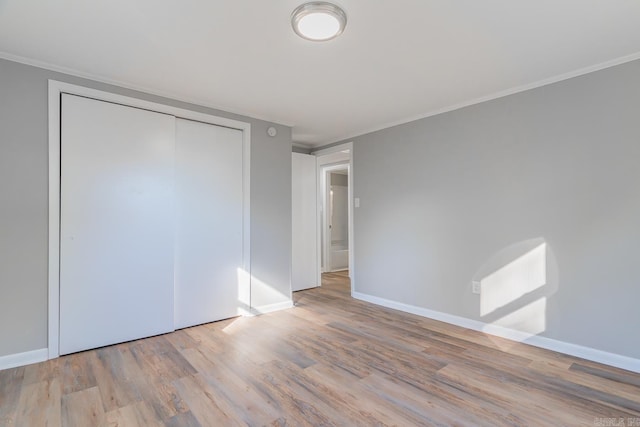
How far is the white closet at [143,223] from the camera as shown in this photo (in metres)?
2.61

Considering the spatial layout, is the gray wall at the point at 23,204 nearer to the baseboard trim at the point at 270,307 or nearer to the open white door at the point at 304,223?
the baseboard trim at the point at 270,307

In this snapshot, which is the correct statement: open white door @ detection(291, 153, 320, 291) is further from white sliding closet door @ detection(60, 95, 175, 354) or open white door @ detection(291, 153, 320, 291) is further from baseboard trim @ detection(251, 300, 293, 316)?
white sliding closet door @ detection(60, 95, 175, 354)

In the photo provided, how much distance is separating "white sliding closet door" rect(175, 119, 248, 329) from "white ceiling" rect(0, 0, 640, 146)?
0.47 m

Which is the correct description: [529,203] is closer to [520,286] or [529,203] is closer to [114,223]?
[520,286]

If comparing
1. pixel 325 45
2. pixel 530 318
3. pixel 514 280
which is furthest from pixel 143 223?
pixel 530 318

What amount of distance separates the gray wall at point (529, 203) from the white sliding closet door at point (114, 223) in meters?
2.58

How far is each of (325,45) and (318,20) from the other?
12.8 inches

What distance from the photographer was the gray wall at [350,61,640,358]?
238cm

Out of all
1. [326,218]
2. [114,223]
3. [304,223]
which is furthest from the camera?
[326,218]

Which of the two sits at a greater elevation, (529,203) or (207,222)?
(529,203)

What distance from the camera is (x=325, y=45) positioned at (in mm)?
2195

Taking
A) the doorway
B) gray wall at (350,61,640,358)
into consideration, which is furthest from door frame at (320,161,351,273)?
gray wall at (350,61,640,358)

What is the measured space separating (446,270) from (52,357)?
369cm

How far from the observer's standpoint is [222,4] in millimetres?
1771
